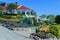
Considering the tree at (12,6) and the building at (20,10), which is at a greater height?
the tree at (12,6)

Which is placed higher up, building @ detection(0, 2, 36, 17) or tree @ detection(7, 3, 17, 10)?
tree @ detection(7, 3, 17, 10)

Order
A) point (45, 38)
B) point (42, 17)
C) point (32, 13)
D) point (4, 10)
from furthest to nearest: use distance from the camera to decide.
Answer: point (4, 10) < point (32, 13) < point (42, 17) < point (45, 38)

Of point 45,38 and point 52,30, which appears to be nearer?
point 45,38

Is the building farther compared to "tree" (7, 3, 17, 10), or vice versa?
the building

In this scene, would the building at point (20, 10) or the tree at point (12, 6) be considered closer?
the tree at point (12, 6)

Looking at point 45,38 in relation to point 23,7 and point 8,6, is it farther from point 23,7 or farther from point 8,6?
point 23,7

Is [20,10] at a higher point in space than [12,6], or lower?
lower

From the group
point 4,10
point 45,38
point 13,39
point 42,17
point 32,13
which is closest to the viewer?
point 45,38

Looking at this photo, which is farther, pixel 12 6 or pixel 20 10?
pixel 20 10

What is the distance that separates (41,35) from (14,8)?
181ft

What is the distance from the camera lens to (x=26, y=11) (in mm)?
78375

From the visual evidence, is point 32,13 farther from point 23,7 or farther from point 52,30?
point 52,30

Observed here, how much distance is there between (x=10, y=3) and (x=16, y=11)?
4335mm

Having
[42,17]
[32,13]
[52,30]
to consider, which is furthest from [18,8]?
[52,30]
